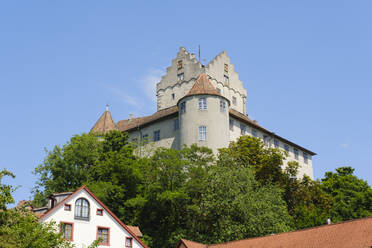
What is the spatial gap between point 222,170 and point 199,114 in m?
13.7

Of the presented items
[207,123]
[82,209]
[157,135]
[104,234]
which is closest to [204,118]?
[207,123]

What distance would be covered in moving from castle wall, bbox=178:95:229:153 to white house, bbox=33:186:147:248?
1989 cm

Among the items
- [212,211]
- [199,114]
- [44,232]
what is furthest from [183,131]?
[44,232]

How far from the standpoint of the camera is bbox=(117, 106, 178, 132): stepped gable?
A: 71062 millimetres

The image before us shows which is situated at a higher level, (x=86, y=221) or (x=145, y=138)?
(x=145, y=138)

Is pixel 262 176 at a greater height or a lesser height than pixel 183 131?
lesser

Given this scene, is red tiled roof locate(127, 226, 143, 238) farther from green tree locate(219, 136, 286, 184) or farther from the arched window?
green tree locate(219, 136, 286, 184)

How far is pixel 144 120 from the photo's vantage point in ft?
246

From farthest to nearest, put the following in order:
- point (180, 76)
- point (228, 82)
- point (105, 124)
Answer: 1. point (228, 82)
2. point (180, 76)
3. point (105, 124)

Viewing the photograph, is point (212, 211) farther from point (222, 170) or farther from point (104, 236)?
point (104, 236)

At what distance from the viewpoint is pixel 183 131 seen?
2547 inches

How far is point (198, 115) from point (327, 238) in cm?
3101

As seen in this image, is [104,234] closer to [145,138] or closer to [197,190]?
[197,190]

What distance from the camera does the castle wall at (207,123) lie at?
63.4 metres
